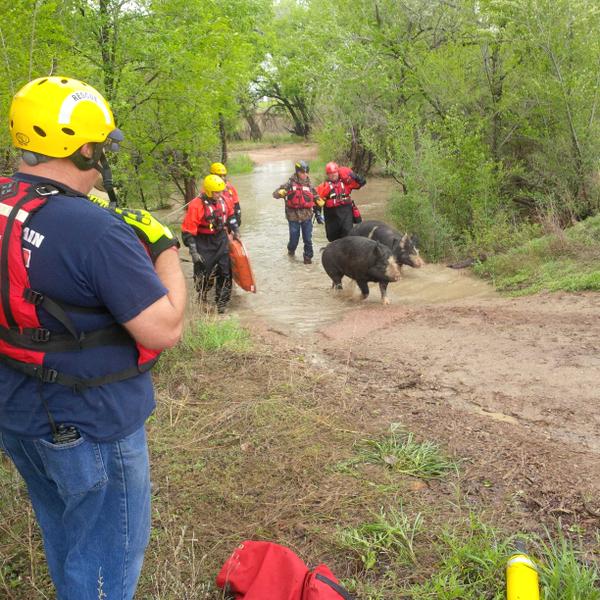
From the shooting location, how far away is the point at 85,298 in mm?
2064

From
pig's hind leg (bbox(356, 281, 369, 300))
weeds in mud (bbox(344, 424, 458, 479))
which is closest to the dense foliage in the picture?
pig's hind leg (bbox(356, 281, 369, 300))

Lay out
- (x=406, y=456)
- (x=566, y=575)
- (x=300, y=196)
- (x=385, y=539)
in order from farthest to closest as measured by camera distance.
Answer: (x=300, y=196) → (x=406, y=456) → (x=385, y=539) → (x=566, y=575)

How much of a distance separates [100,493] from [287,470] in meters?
2.05

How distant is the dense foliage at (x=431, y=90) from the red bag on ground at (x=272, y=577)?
27.2 feet

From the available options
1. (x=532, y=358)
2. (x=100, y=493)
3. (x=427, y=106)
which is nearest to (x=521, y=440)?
(x=532, y=358)

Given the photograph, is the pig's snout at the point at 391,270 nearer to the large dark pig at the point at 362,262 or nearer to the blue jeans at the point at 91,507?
the large dark pig at the point at 362,262

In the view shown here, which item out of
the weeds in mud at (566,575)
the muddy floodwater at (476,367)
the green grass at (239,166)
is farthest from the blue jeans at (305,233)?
the green grass at (239,166)

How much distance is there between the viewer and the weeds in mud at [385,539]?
3215 mm

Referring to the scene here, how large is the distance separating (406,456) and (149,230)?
8.53ft

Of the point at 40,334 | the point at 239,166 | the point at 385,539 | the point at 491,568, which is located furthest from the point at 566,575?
the point at 239,166

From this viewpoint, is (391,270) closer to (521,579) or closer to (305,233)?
(305,233)

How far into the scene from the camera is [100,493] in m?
2.23

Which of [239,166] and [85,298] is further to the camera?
[239,166]

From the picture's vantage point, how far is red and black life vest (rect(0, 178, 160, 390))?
6.61ft
